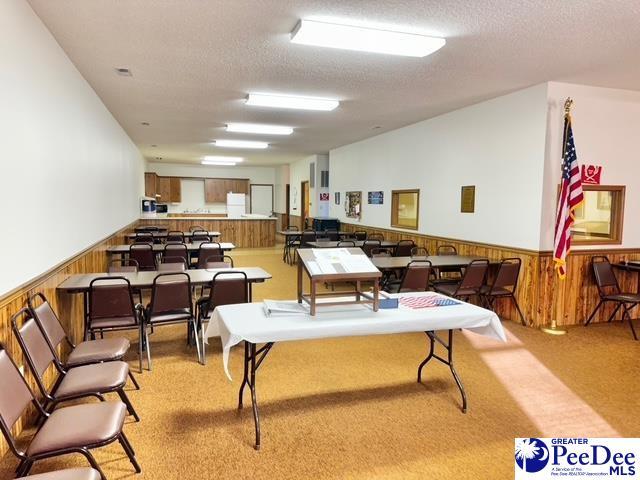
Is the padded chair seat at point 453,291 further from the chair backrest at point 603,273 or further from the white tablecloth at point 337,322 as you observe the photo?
the white tablecloth at point 337,322

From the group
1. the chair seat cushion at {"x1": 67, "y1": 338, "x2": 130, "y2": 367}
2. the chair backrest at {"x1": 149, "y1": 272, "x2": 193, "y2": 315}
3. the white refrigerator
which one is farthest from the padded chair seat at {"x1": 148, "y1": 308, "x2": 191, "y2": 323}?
the white refrigerator

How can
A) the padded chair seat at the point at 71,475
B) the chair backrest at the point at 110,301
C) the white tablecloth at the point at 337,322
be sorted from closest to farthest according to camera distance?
the padded chair seat at the point at 71,475
the white tablecloth at the point at 337,322
the chair backrest at the point at 110,301

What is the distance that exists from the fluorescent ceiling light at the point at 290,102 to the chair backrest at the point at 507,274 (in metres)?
2.99

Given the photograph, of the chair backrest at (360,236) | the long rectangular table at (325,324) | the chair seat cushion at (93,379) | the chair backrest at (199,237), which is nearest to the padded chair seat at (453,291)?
the long rectangular table at (325,324)

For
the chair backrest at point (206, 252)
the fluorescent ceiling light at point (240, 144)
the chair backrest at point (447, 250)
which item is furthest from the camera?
the fluorescent ceiling light at point (240, 144)

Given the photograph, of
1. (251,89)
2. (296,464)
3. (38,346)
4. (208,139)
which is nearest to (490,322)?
(296,464)

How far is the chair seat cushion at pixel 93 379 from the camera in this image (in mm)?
2340

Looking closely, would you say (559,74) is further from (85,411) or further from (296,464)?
(85,411)

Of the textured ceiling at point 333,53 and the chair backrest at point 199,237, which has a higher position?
the textured ceiling at point 333,53

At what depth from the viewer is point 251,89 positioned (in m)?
5.15

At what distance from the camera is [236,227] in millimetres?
12156

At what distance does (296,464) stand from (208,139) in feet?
26.4

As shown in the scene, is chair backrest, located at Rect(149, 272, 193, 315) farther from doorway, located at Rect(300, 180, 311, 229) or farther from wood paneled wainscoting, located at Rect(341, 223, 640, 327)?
doorway, located at Rect(300, 180, 311, 229)

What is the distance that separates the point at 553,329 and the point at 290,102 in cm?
427
